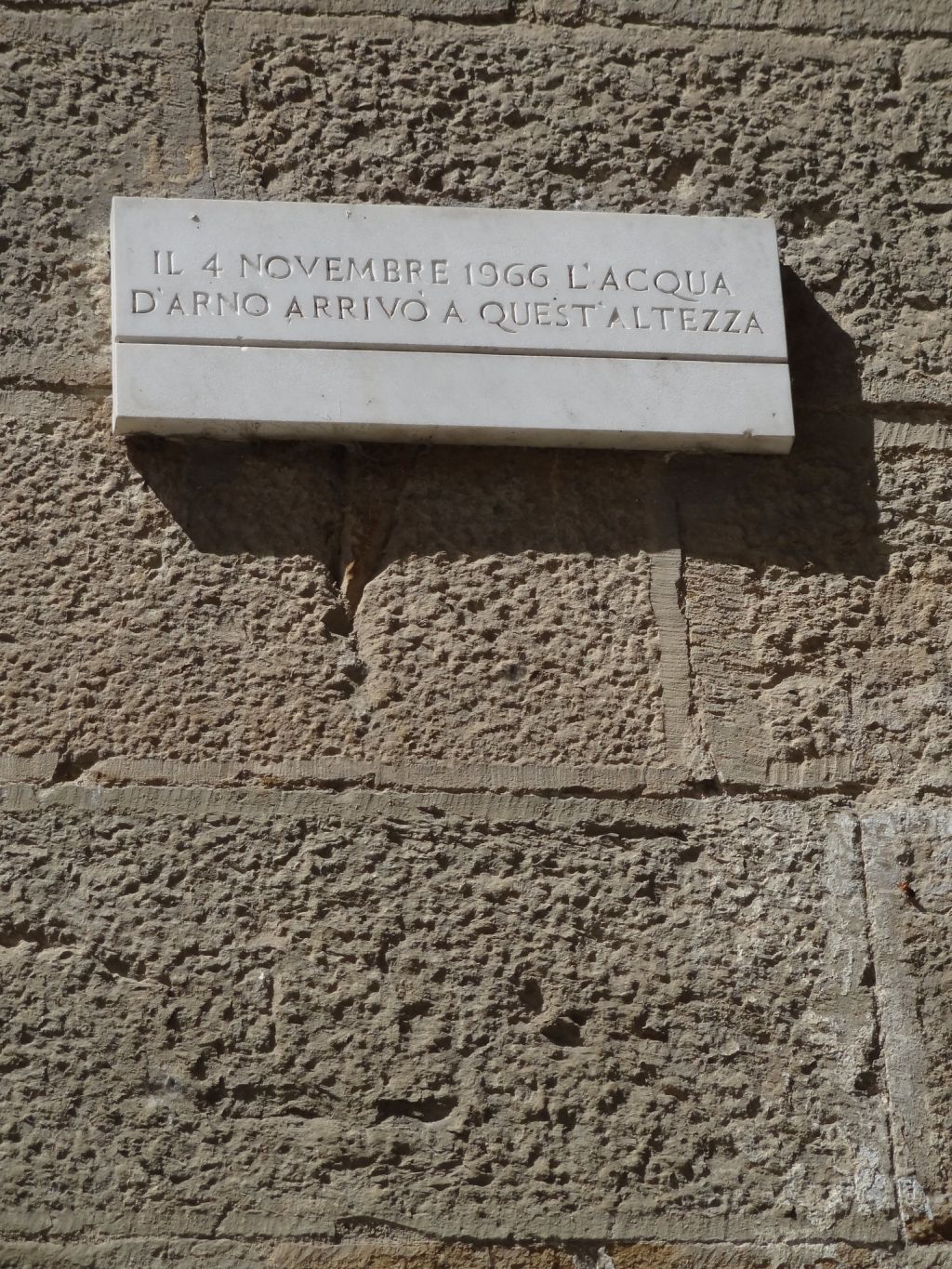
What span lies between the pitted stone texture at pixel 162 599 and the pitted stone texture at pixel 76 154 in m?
0.12

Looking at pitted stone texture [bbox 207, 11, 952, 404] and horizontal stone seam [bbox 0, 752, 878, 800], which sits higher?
pitted stone texture [bbox 207, 11, 952, 404]

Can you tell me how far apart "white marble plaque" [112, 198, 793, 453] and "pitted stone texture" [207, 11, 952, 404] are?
0.10 m

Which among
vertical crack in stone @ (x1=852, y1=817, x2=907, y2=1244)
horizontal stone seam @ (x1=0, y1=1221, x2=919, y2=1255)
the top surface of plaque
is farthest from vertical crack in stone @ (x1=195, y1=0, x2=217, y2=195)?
horizontal stone seam @ (x1=0, y1=1221, x2=919, y2=1255)

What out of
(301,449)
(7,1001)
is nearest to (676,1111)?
(7,1001)

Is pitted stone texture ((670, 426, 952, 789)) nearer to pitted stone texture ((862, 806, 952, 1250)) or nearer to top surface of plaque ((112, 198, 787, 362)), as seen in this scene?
pitted stone texture ((862, 806, 952, 1250))

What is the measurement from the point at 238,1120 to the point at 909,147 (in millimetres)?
1657

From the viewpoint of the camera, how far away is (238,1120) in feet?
6.55

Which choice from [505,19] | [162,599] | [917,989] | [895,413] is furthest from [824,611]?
[505,19]

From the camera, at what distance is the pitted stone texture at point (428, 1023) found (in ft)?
6.52

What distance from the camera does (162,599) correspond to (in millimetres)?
2186

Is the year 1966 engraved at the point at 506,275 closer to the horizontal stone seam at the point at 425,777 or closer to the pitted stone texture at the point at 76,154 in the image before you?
the pitted stone texture at the point at 76,154

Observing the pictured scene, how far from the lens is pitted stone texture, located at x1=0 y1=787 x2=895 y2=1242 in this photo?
1.99m

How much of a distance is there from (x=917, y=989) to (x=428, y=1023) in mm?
609

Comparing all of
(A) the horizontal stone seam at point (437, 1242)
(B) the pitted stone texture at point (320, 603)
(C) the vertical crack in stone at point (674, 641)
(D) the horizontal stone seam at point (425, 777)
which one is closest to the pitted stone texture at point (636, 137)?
(C) the vertical crack in stone at point (674, 641)
